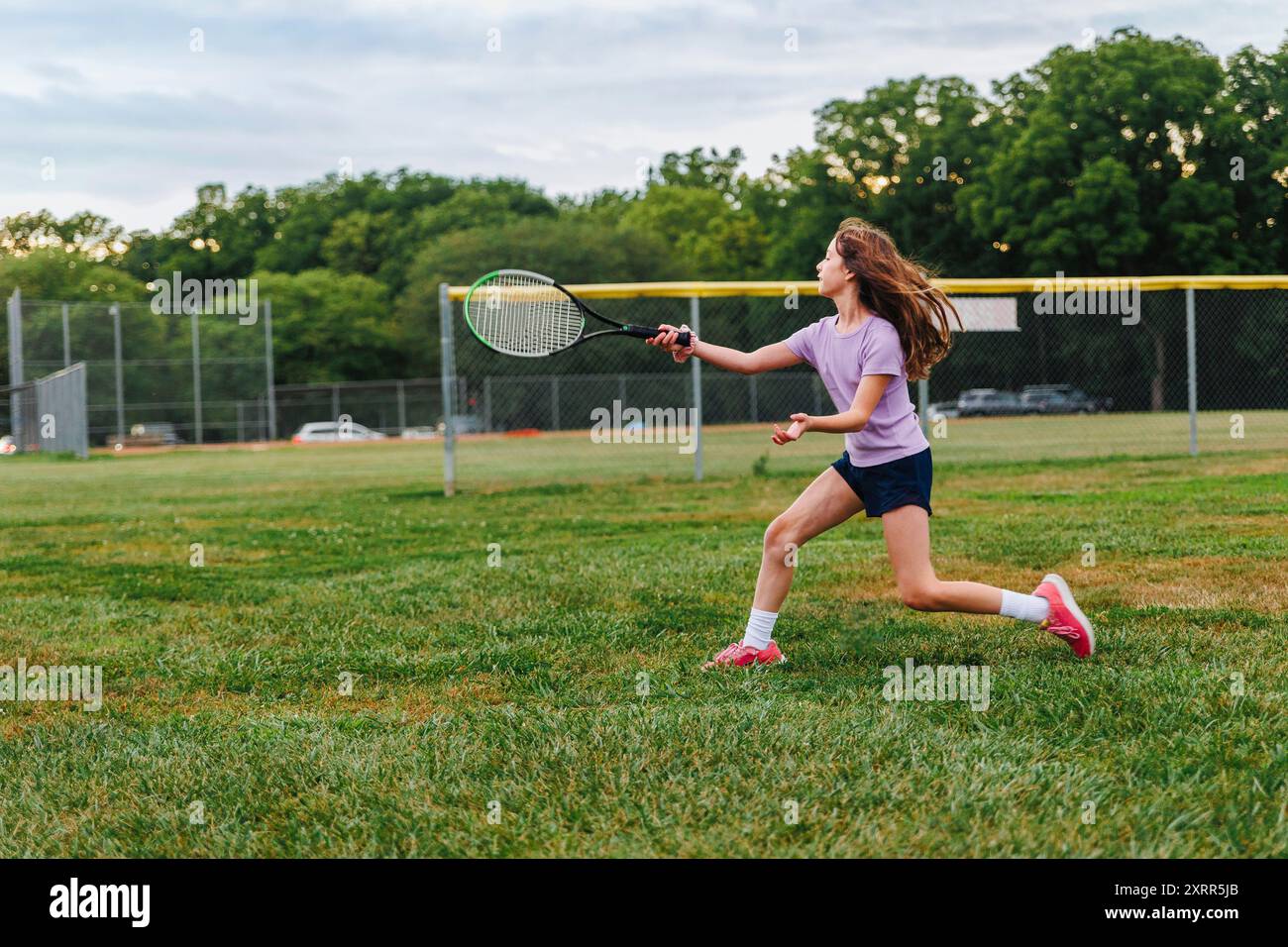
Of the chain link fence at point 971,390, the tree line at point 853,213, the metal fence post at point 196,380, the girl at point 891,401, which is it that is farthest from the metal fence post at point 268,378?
the girl at point 891,401

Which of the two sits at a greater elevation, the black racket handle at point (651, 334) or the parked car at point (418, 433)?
the black racket handle at point (651, 334)

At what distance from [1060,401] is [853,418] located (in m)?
21.8

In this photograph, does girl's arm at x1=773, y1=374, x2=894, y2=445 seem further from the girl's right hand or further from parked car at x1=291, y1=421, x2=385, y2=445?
parked car at x1=291, y1=421, x2=385, y2=445

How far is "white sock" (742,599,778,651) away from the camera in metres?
5.04

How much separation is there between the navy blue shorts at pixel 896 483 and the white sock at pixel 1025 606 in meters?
0.47

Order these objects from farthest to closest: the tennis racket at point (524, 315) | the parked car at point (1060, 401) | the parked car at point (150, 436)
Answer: the parked car at point (150, 436), the parked car at point (1060, 401), the tennis racket at point (524, 315)

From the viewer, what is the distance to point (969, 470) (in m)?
15.1

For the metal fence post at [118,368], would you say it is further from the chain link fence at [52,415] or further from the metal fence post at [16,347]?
the metal fence post at [16,347]

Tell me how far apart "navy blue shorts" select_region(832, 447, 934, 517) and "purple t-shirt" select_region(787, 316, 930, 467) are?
29mm

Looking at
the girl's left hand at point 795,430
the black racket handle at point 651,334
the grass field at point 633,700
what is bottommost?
the grass field at point 633,700

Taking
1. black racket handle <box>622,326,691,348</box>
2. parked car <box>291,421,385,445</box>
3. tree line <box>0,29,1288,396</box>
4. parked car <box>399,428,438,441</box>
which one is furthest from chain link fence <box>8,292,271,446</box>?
black racket handle <box>622,326,691,348</box>

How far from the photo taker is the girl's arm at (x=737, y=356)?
4.96 meters
